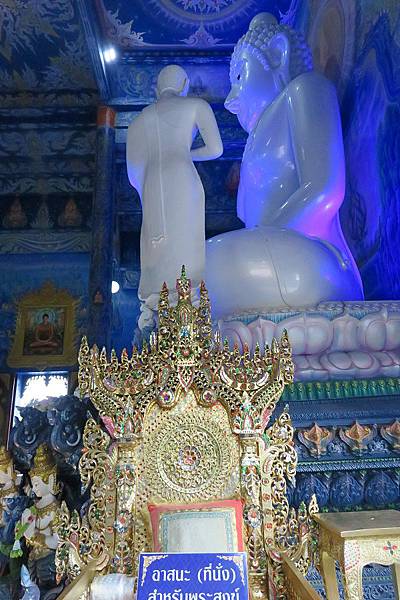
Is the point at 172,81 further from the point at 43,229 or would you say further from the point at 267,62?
the point at 43,229

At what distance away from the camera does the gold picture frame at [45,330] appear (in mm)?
7750

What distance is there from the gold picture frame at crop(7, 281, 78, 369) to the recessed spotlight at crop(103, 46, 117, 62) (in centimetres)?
358

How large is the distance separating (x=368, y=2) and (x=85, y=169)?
5503mm

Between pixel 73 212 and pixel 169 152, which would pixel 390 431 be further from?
pixel 73 212

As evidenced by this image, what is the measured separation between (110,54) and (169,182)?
15.1ft

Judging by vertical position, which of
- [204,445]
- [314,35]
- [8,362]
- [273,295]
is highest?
[314,35]

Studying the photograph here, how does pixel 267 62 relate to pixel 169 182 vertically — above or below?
above

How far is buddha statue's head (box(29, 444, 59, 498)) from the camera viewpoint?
1.98m

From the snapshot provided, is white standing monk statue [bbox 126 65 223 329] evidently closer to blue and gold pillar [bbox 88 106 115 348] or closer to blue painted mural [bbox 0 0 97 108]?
blue and gold pillar [bbox 88 106 115 348]

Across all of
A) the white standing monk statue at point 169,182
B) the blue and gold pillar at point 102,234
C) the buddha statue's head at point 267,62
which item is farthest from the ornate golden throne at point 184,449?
the blue and gold pillar at point 102,234

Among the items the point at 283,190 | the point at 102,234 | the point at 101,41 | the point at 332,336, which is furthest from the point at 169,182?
the point at 101,41

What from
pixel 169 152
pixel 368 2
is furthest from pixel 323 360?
pixel 368 2

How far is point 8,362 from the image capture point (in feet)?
25.3

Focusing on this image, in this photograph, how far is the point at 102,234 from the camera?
6102 millimetres
